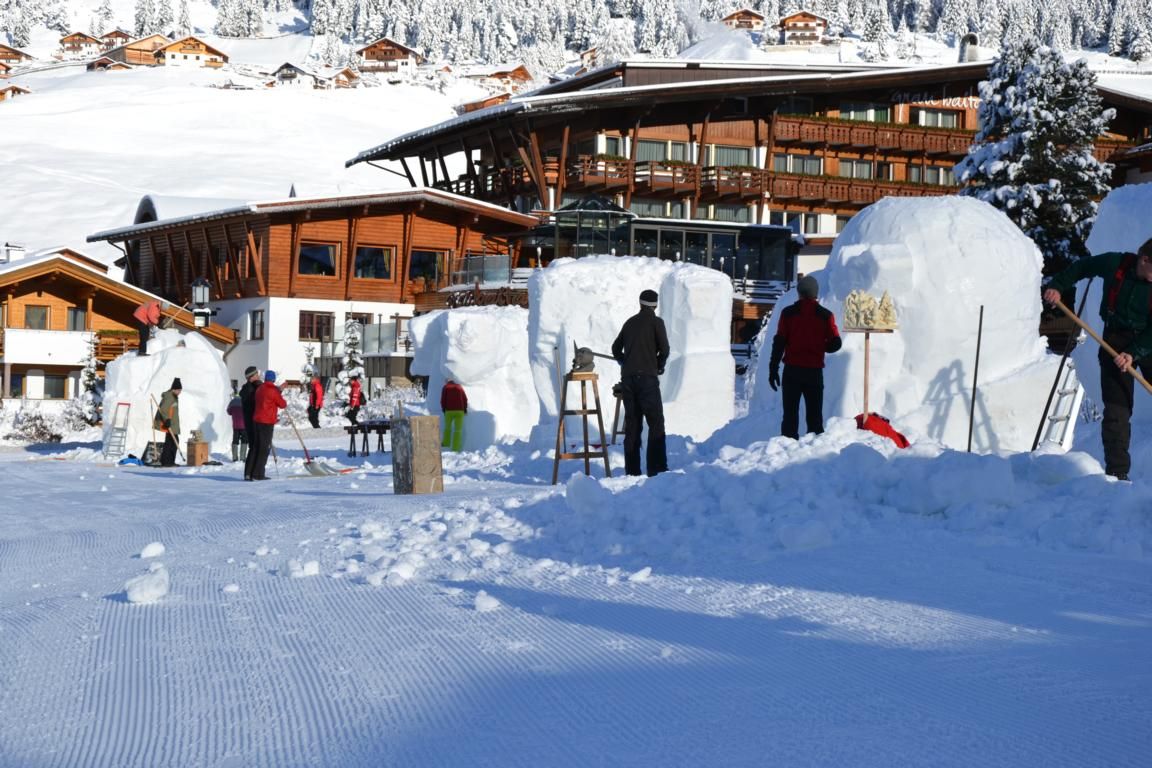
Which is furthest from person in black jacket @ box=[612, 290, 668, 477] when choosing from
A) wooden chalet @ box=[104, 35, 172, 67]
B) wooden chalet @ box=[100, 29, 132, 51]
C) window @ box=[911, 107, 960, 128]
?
wooden chalet @ box=[100, 29, 132, 51]

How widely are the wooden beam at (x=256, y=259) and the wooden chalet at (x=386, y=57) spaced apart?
10988cm

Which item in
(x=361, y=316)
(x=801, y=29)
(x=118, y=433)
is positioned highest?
(x=801, y=29)

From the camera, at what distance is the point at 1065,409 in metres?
12.5

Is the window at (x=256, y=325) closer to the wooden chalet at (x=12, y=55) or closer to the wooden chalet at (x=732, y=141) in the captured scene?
the wooden chalet at (x=732, y=141)

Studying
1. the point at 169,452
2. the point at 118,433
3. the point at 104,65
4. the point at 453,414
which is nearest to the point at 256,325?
the point at 118,433

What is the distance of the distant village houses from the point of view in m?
146

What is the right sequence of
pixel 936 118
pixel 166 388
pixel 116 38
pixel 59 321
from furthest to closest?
pixel 116 38, pixel 936 118, pixel 59 321, pixel 166 388

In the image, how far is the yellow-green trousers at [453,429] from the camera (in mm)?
19469

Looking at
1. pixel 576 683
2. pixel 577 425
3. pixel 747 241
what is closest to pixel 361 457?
pixel 577 425

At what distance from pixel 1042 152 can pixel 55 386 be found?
88.5 feet

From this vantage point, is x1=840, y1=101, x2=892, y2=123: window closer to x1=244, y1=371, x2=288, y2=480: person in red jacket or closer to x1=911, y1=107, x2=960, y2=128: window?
x1=911, y1=107, x2=960, y2=128: window

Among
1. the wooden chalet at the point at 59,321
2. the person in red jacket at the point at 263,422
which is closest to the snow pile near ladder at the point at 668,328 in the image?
the person in red jacket at the point at 263,422

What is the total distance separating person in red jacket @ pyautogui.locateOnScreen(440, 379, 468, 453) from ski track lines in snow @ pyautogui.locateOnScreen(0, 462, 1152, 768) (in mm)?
12230

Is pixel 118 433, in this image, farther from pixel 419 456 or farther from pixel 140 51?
pixel 140 51
